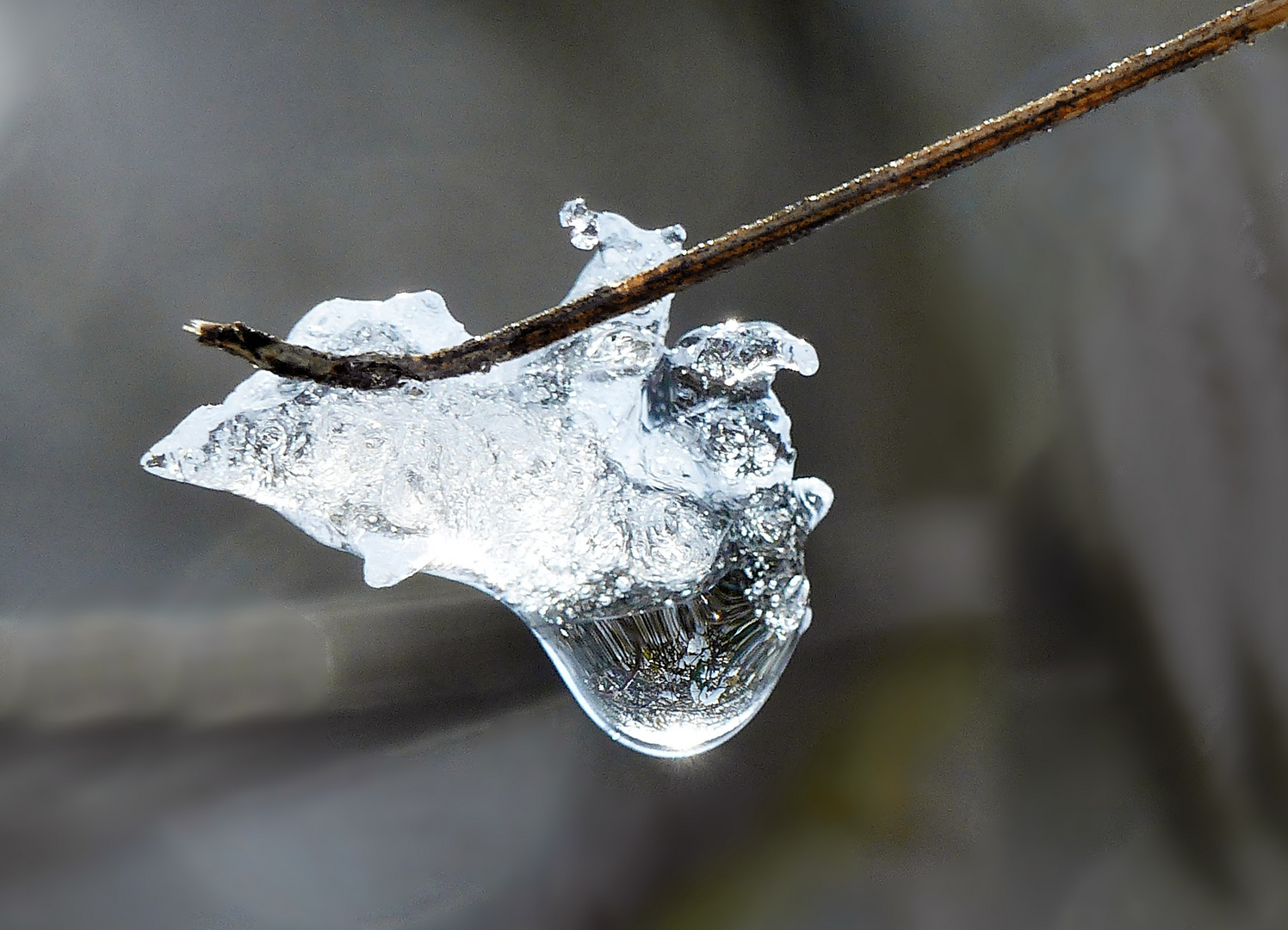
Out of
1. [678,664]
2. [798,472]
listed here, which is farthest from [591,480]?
[798,472]

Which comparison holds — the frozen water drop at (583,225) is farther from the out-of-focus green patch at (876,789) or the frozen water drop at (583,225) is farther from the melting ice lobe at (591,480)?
the out-of-focus green patch at (876,789)

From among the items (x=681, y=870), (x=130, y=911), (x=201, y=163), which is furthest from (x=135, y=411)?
(x=681, y=870)

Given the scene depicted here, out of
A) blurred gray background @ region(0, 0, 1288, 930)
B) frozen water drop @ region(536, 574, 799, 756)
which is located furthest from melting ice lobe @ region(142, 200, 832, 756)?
blurred gray background @ region(0, 0, 1288, 930)

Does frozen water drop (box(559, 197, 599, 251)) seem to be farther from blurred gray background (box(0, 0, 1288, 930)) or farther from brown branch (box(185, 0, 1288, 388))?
blurred gray background (box(0, 0, 1288, 930))

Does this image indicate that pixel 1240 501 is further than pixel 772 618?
Yes

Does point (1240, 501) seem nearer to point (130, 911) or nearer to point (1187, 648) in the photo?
point (1187, 648)

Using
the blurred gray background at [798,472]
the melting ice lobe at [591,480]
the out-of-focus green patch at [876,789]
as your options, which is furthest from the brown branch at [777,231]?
the out-of-focus green patch at [876,789]

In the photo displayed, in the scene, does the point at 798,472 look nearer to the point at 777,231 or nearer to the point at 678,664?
the point at 678,664
